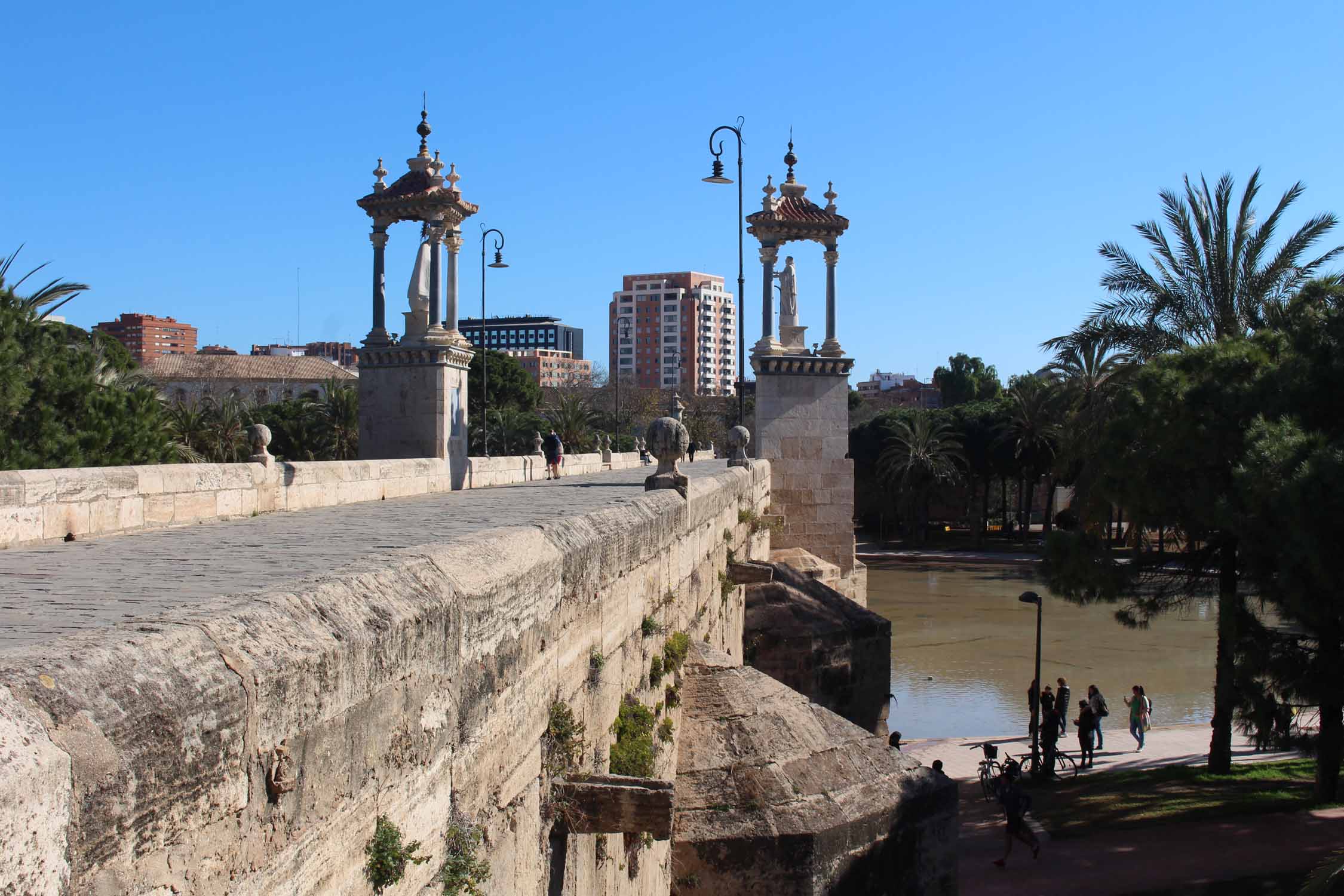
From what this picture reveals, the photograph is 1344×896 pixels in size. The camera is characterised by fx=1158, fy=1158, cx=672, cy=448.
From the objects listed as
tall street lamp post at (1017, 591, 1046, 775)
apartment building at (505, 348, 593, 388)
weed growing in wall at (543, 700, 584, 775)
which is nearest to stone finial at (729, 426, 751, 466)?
tall street lamp post at (1017, 591, 1046, 775)

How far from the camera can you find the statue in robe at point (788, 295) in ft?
75.9

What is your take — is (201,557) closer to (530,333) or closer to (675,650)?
(675,650)

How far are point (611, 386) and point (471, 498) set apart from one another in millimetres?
49374

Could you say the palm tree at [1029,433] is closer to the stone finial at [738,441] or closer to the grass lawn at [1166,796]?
the stone finial at [738,441]

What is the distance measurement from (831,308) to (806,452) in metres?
3.10

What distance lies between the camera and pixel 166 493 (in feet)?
28.2

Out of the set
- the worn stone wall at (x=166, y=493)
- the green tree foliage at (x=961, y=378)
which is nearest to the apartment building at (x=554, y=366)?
the green tree foliage at (x=961, y=378)

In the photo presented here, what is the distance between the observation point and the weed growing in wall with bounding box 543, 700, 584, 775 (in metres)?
4.07

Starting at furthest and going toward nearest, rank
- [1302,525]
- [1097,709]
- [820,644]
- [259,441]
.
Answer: [1097,709] < [820,644] < [259,441] < [1302,525]

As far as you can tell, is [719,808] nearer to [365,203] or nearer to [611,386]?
[365,203]

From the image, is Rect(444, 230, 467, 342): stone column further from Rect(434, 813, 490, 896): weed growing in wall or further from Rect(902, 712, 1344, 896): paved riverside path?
Rect(434, 813, 490, 896): weed growing in wall

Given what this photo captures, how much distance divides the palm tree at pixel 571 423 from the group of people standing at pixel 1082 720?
87.7 feet

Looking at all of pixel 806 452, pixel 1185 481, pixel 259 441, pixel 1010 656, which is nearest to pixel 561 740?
pixel 259 441

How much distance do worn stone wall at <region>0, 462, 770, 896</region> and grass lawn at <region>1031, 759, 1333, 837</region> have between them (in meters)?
11.3
